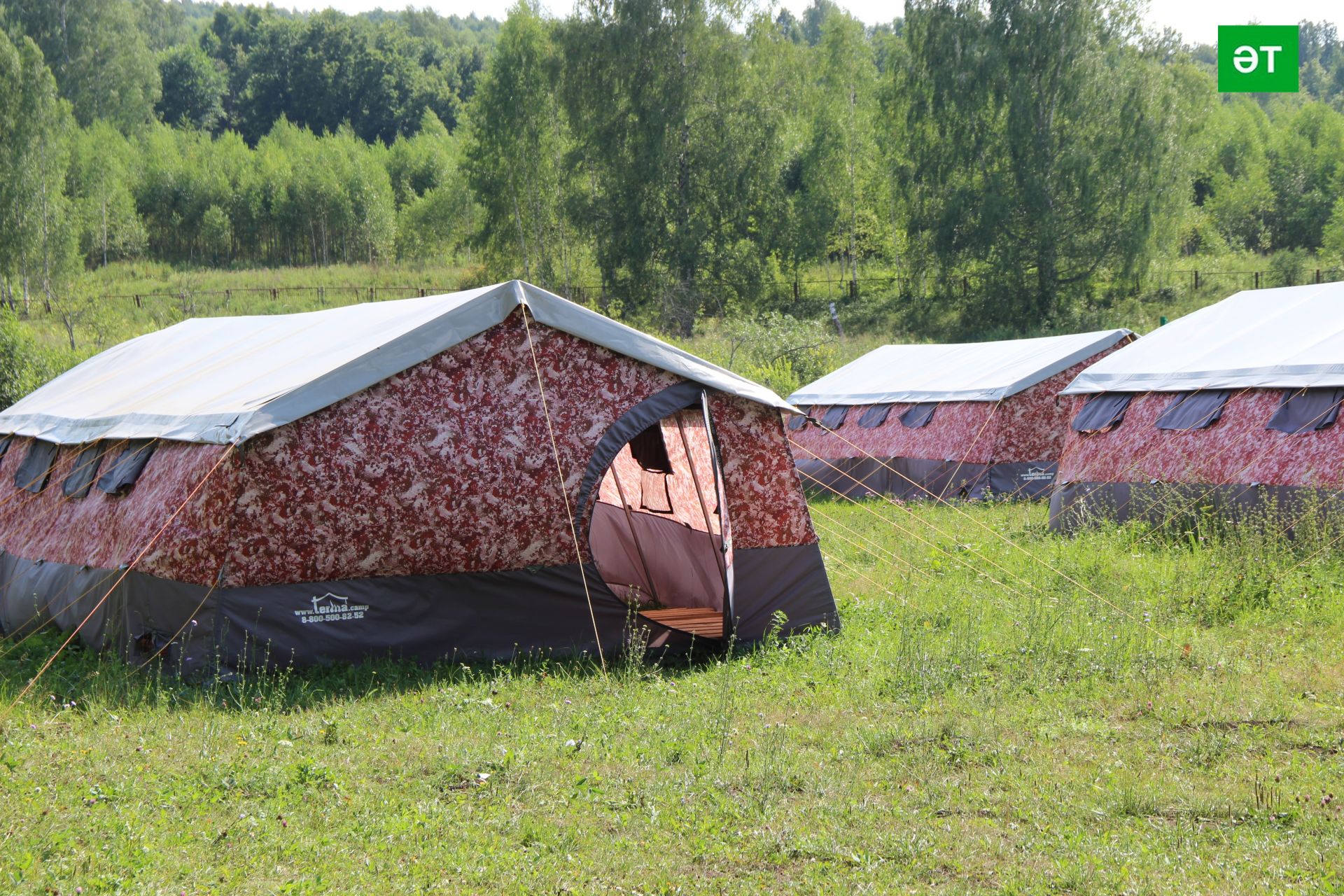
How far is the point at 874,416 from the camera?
21094mm

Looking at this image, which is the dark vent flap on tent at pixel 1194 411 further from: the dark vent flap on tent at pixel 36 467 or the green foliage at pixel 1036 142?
the green foliage at pixel 1036 142

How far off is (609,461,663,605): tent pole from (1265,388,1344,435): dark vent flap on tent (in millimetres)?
6604

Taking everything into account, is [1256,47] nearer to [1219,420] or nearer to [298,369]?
[1219,420]

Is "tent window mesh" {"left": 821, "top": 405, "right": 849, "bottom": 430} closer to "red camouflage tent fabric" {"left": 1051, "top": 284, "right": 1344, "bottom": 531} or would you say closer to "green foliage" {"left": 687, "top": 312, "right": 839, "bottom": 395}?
"green foliage" {"left": 687, "top": 312, "right": 839, "bottom": 395}

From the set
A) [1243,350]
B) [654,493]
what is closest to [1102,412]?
[1243,350]

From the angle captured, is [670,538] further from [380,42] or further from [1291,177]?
[380,42]

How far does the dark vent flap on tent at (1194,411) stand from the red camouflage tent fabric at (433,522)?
19.8 ft

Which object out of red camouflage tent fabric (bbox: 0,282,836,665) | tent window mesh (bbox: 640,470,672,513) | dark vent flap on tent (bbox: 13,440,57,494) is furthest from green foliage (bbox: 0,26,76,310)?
tent window mesh (bbox: 640,470,672,513)

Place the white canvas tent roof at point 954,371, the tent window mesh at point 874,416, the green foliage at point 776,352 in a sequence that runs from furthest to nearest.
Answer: the green foliage at point 776,352
the tent window mesh at point 874,416
the white canvas tent roof at point 954,371

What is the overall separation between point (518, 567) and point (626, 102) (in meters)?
29.1

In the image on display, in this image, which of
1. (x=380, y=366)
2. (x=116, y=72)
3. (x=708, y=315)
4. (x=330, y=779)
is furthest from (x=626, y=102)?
(x=116, y=72)

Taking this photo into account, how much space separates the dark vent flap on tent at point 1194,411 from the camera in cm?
1316

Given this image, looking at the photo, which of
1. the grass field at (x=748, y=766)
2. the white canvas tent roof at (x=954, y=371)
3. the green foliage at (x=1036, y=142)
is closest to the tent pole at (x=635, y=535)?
the grass field at (x=748, y=766)

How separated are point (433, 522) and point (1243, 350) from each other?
9.70 m
